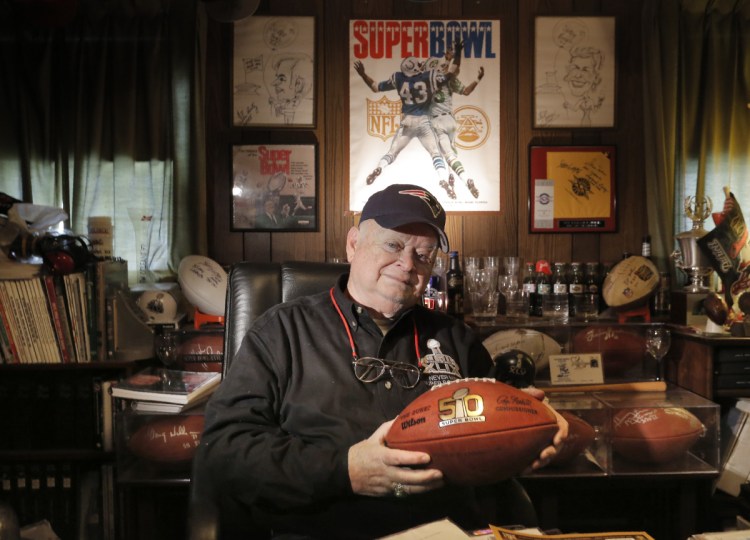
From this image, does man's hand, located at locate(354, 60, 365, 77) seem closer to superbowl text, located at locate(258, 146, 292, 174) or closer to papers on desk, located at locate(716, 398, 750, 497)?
superbowl text, located at locate(258, 146, 292, 174)

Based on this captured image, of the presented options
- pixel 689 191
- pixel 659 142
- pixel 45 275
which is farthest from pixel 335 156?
pixel 689 191

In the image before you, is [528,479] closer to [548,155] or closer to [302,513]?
[302,513]

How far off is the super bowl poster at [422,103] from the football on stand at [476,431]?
75.6 inches

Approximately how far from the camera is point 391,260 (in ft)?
4.89

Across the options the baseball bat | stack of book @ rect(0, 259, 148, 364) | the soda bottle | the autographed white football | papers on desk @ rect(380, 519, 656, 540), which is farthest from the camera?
the soda bottle

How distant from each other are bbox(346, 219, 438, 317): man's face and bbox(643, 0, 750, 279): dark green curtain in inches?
75.5

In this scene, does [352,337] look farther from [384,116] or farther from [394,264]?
[384,116]

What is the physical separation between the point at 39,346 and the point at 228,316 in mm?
1065

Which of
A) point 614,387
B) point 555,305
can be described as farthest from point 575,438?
point 555,305

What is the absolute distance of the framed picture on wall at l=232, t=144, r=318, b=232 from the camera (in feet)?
9.68

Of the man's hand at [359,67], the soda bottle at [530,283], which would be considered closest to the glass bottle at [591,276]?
the soda bottle at [530,283]

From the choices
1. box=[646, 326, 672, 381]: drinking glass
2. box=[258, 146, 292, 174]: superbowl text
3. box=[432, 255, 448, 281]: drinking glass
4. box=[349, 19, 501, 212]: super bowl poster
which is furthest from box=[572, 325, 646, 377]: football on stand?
box=[258, 146, 292, 174]: superbowl text

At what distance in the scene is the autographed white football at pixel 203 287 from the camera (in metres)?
2.47

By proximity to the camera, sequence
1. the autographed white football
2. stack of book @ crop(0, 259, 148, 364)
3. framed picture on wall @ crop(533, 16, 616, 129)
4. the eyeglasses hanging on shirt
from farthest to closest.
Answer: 1. framed picture on wall @ crop(533, 16, 616, 129)
2. the autographed white football
3. stack of book @ crop(0, 259, 148, 364)
4. the eyeglasses hanging on shirt
